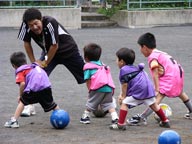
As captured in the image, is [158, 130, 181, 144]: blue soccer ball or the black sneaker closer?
[158, 130, 181, 144]: blue soccer ball

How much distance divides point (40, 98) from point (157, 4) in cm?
1700

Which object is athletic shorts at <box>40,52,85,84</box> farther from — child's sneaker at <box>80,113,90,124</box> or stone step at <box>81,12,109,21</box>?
stone step at <box>81,12,109,21</box>

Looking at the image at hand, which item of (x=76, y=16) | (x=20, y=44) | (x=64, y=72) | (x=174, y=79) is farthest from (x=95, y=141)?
(x=76, y=16)

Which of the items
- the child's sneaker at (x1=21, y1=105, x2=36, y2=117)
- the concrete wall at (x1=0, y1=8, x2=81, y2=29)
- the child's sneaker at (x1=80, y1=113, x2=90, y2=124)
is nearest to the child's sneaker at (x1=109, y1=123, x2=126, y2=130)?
the child's sneaker at (x1=80, y1=113, x2=90, y2=124)

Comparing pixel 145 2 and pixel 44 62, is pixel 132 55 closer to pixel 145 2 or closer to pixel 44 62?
pixel 44 62

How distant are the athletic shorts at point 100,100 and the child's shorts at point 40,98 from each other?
20.0 inches

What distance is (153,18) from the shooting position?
937 inches

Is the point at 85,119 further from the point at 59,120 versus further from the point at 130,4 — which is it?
the point at 130,4

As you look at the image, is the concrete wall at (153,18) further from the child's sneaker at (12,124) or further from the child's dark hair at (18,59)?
the child's sneaker at (12,124)

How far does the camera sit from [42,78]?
795 cm

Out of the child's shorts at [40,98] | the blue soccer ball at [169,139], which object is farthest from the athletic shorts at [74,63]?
the blue soccer ball at [169,139]

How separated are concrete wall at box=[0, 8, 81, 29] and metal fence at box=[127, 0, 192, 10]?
224 centimetres

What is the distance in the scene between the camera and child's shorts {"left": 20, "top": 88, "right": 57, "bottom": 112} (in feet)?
26.0

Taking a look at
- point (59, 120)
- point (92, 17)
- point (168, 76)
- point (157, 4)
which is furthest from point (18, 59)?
point (92, 17)
